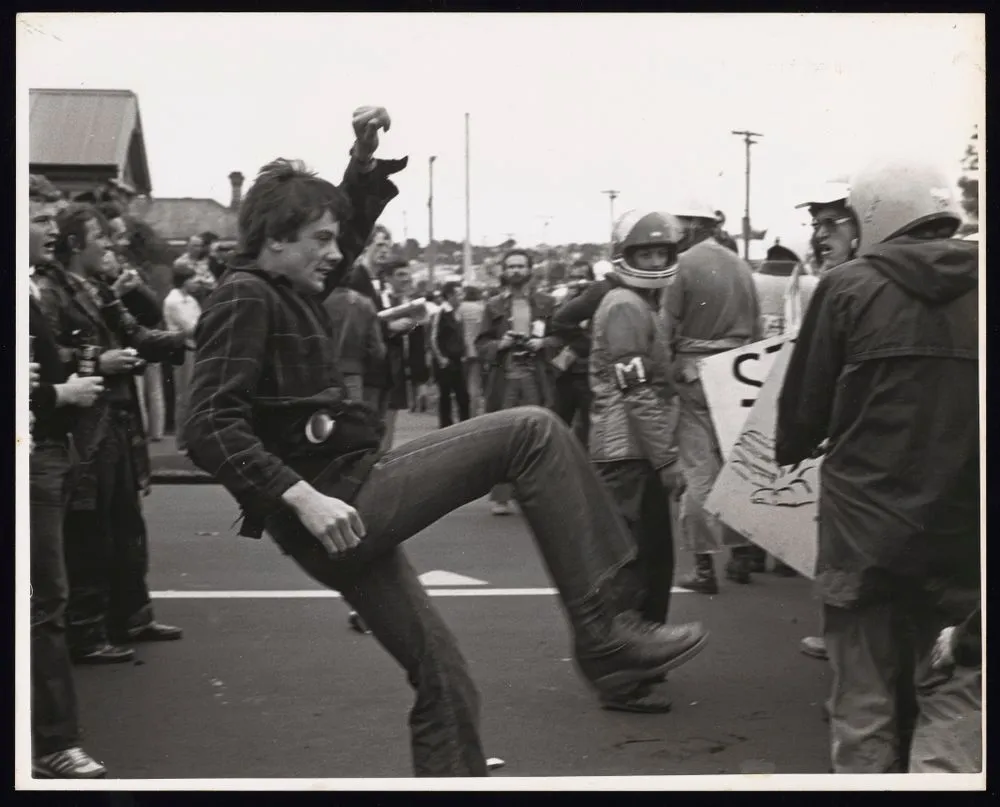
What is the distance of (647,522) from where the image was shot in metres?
5.95

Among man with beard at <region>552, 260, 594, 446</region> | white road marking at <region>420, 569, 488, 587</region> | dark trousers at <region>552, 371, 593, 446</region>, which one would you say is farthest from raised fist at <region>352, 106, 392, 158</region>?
dark trousers at <region>552, 371, 593, 446</region>

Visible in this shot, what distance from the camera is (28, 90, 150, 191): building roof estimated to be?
467 cm

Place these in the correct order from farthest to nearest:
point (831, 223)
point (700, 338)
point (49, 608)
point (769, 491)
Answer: point (700, 338) → point (831, 223) → point (769, 491) → point (49, 608)

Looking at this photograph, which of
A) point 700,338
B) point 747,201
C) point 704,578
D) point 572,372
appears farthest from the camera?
point 572,372

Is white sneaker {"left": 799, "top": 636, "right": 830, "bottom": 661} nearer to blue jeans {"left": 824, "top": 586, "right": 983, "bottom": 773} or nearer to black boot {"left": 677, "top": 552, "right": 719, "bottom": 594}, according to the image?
black boot {"left": 677, "top": 552, "right": 719, "bottom": 594}

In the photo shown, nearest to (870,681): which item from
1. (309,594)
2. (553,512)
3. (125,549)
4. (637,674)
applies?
(637,674)

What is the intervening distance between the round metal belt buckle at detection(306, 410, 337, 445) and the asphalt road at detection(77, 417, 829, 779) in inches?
62.2

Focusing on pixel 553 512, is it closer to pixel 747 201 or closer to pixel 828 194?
pixel 828 194

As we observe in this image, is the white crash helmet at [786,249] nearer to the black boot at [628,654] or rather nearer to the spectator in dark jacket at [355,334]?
the spectator in dark jacket at [355,334]

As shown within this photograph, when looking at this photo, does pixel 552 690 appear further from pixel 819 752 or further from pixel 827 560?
pixel 827 560

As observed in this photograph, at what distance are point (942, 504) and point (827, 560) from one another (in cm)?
34

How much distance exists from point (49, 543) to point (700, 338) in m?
3.72

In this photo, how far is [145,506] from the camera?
11133mm
